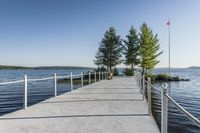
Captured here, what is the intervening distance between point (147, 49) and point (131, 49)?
345 cm

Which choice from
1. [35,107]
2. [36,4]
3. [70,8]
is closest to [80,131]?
[35,107]

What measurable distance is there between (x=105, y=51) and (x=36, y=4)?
77.5ft

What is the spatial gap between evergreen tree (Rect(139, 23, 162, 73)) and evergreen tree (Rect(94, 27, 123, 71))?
505 centimetres

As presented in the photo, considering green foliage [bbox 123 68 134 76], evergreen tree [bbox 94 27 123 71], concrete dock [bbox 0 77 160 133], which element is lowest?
concrete dock [bbox 0 77 160 133]

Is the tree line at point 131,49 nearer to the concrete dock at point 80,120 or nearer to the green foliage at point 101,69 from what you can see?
the green foliage at point 101,69

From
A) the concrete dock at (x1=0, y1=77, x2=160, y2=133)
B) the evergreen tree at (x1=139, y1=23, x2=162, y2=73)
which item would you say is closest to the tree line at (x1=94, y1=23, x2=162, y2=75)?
the evergreen tree at (x1=139, y1=23, x2=162, y2=73)

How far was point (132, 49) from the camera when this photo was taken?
57.3 meters

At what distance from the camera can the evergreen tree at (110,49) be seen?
57.4 m

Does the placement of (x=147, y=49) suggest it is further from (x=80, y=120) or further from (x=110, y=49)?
(x=80, y=120)

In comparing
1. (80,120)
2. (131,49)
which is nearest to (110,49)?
(131,49)

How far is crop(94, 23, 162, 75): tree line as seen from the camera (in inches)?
2227

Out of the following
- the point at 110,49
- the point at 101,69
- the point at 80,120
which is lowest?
the point at 80,120

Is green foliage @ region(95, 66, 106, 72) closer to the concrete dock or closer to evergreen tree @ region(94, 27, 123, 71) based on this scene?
evergreen tree @ region(94, 27, 123, 71)

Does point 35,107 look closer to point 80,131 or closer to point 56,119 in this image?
point 56,119
